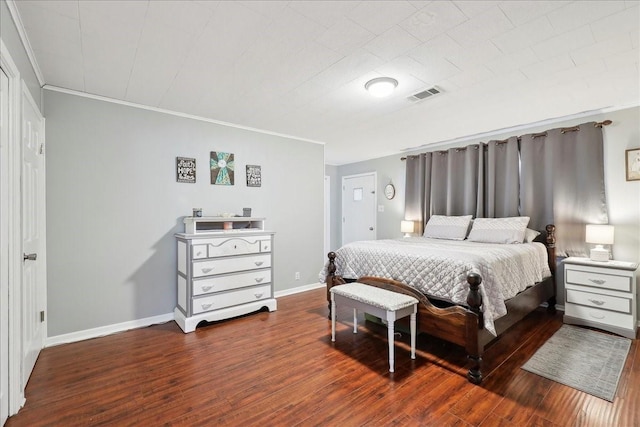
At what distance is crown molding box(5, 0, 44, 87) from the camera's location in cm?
160

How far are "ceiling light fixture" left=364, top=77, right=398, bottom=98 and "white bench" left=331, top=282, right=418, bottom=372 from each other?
1.76 meters

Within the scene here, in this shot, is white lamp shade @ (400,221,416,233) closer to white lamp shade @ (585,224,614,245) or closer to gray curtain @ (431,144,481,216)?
gray curtain @ (431,144,481,216)

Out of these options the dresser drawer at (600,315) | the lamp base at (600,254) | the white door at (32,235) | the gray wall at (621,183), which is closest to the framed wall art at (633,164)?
the gray wall at (621,183)

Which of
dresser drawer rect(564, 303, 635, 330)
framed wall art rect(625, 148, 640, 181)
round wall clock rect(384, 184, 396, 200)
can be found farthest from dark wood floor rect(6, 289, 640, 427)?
round wall clock rect(384, 184, 396, 200)

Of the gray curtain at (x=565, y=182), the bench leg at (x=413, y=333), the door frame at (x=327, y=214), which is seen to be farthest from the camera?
the door frame at (x=327, y=214)

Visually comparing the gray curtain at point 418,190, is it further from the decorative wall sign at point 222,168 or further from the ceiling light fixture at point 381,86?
the decorative wall sign at point 222,168

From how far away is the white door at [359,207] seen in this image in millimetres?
5824

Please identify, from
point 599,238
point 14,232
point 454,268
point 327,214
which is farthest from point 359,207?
point 14,232

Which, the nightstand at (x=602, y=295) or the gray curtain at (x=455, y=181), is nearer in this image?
the nightstand at (x=602, y=295)

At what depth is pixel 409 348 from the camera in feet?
8.36

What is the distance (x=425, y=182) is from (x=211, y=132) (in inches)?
132

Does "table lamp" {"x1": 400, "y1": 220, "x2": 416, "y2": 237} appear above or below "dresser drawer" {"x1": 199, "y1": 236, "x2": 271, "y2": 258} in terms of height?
above

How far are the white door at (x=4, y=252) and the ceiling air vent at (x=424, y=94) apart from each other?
294 centimetres

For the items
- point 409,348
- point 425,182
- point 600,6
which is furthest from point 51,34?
point 425,182
